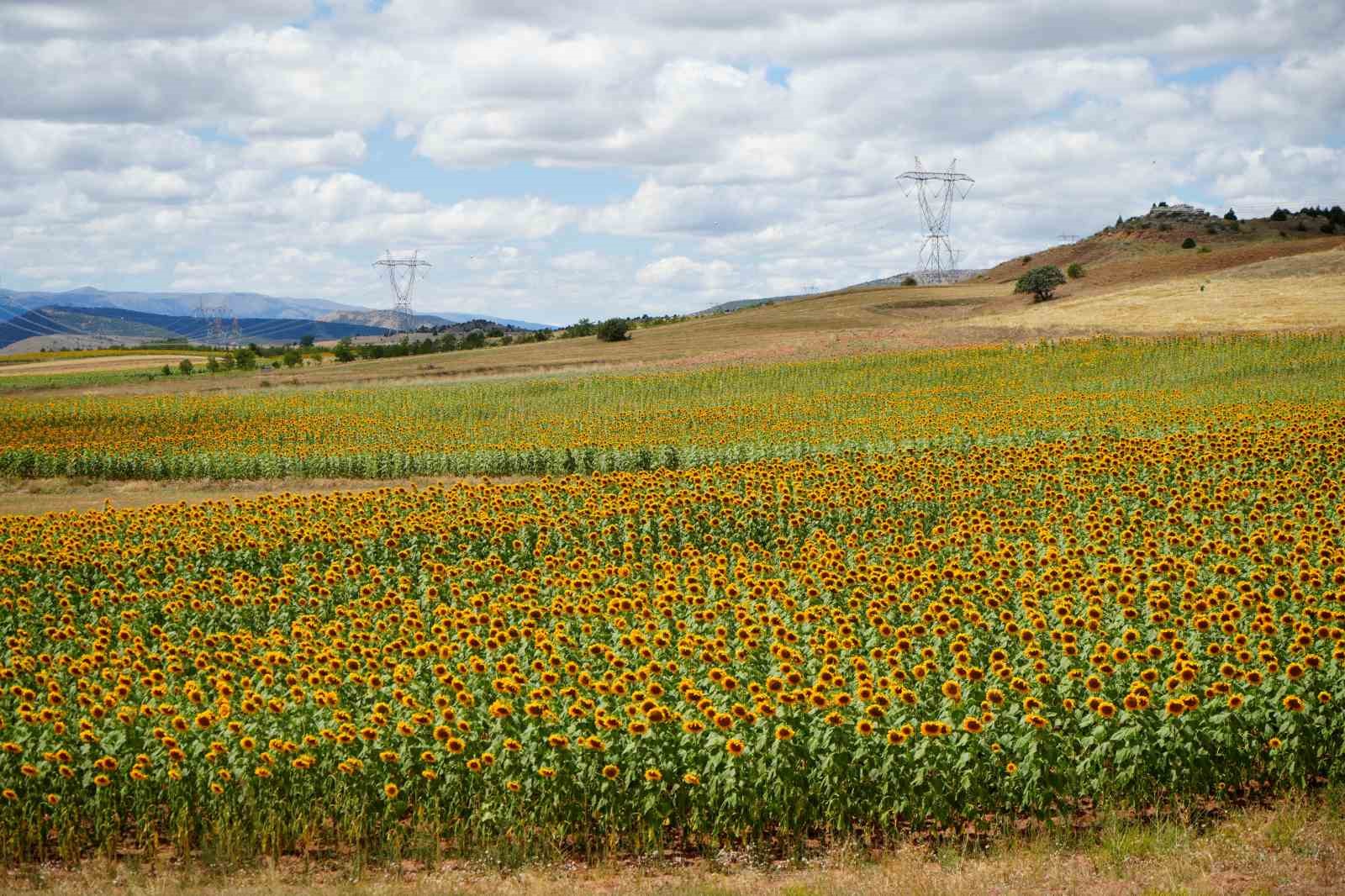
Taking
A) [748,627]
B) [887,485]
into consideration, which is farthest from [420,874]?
[887,485]

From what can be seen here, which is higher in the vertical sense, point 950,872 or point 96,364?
point 96,364

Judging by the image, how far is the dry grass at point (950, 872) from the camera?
25.0ft

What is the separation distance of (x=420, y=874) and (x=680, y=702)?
2295 mm

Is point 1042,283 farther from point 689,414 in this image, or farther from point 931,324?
point 689,414

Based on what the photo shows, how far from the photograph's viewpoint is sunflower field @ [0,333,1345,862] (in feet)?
29.0

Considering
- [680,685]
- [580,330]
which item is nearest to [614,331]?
[580,330]

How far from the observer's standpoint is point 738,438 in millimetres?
30766

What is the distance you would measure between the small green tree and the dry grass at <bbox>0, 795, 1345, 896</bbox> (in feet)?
245

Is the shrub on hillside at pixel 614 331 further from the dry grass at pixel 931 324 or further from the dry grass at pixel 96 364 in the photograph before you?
the dry grass at pixel 96 364

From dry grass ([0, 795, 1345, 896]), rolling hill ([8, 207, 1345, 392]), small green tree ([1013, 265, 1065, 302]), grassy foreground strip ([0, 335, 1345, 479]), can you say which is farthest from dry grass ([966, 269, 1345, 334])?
dry grass ([0, 795, 1345, 896])

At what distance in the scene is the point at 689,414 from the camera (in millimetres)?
36000

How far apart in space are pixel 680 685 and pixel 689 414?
2661 cm

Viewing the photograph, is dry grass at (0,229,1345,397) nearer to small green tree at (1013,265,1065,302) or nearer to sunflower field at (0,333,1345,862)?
small green tree at (1013,265,1065,302)

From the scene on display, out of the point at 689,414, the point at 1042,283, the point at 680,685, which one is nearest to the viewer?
the point at 680,685
